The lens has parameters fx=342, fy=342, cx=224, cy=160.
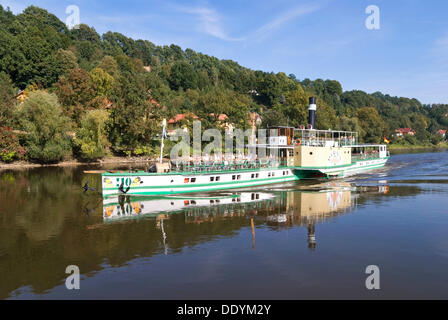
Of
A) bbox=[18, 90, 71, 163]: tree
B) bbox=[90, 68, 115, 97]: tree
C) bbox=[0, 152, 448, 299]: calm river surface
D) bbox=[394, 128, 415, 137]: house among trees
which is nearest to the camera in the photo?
bbox=[0, 152, 448, 299]: calm river surface

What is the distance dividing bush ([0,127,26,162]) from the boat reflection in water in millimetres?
42908

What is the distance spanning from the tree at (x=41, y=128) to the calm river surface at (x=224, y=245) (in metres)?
34.0

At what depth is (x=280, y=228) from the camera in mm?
25375

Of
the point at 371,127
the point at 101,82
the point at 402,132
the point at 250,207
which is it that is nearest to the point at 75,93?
the point at 101,82

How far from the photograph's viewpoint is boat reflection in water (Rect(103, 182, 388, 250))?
2772 centimetres

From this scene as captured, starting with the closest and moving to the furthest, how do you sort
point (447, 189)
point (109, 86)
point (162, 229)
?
point (162, 229) → point (447, 189) → point (109, 86)

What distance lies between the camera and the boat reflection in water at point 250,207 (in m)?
27.7

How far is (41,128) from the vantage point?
226 ft

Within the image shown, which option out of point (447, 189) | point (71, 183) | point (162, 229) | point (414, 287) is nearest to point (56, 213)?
point (162, 229)

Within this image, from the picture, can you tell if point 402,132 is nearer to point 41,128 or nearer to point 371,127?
point 371,127

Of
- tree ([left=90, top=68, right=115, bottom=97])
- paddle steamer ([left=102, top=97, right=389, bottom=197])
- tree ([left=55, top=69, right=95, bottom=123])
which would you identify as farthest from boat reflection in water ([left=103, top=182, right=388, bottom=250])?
tree ([left=90, top=68, right=115, bottom=97])

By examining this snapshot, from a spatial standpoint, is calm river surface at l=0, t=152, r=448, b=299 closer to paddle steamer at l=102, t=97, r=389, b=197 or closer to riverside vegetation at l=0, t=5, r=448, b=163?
paddle steamer at l=102, t=97, r=389, b=197

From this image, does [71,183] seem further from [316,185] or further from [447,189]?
[447,189]
